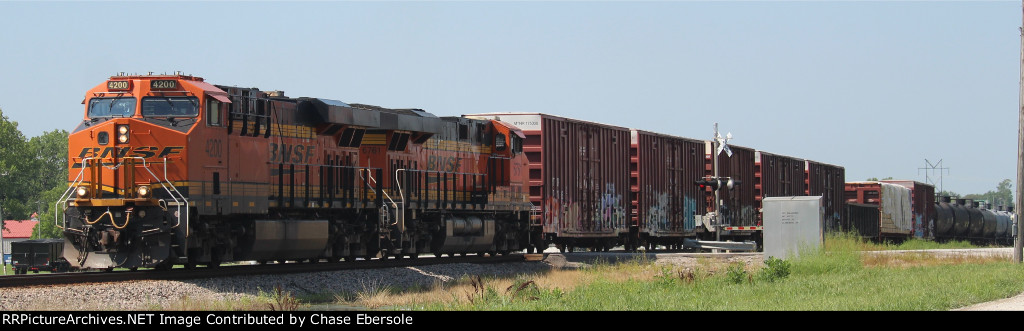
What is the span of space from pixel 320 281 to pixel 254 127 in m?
2.74

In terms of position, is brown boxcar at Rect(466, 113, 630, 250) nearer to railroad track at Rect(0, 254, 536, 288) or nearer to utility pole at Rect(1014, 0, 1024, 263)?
railroad track at Rect(0, 254, 536, 288)

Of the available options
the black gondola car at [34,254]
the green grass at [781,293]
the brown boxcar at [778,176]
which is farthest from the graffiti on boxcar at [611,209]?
the black gondola car at [34,254]

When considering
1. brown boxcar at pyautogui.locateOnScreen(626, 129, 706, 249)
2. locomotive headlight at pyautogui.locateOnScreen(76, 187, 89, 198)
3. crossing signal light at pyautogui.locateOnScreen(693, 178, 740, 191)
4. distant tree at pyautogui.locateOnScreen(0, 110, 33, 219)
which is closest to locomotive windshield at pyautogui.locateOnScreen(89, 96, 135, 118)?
locomotive headlight at pyautogui.locateOnScreen(76, 187, 89, 198)

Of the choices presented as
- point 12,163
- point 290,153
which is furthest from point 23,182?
point 290,153

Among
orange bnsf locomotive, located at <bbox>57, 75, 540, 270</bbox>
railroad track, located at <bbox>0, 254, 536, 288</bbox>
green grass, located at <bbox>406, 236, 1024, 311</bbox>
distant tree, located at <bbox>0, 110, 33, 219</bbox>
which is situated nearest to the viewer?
green grass, located at <bbox>406, 236, 1024, 311</bbox>

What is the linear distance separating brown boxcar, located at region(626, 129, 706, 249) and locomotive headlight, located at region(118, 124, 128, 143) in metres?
17.5

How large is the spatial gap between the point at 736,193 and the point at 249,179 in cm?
2202

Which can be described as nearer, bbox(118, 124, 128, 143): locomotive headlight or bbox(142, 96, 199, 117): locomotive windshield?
bbox(118, 124, 128, 143): locomotive headlight

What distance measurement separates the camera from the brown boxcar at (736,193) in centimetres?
3606

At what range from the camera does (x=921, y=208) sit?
5259 centimetres

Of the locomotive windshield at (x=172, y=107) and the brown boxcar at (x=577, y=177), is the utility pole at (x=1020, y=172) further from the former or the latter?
the locomotive windshield at (x=172, y=107)

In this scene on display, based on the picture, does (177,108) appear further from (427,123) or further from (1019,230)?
(1019,230)

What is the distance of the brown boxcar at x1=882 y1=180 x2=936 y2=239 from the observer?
51219mm
